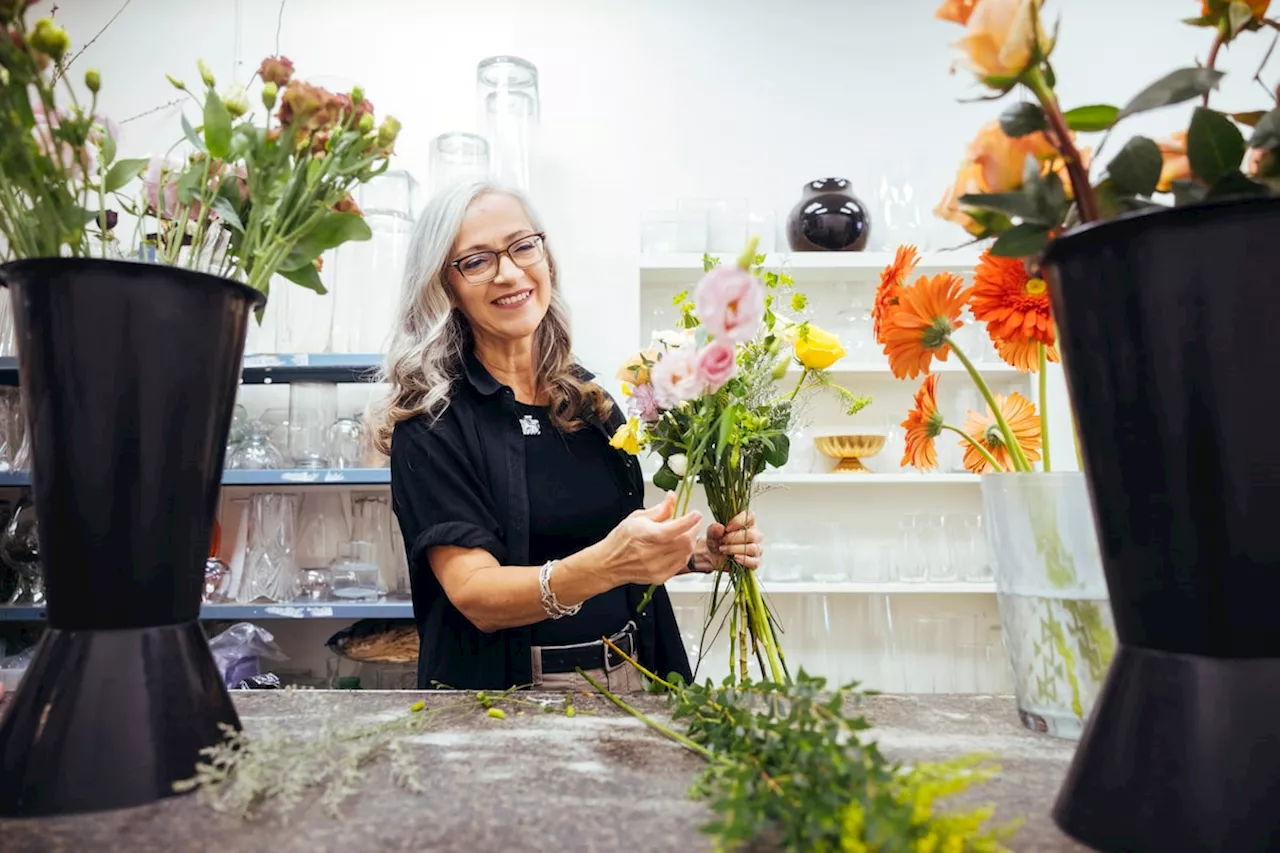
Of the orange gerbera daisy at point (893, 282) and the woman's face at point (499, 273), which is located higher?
the woman's face at point (499, 273)

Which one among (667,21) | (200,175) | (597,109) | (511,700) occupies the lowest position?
(511,700)

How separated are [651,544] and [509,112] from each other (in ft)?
7.68

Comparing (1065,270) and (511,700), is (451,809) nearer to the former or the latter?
(511,700)

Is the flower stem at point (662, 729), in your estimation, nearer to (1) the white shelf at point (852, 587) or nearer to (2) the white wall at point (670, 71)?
(1) the white shelf at point (852, 587)

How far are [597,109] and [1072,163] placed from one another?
293 cm

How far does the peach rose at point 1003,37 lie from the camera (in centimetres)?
45

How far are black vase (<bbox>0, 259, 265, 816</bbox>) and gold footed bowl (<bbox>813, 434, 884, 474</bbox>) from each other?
2445mm

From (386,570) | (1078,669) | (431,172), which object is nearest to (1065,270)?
(1078,669)

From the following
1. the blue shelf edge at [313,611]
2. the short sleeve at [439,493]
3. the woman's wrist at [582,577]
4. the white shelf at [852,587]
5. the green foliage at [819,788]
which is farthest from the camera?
the white shelf at [852,587]

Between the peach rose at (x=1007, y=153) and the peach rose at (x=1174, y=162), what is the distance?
6 cm

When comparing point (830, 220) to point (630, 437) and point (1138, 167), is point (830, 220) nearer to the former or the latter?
point (630, 437)

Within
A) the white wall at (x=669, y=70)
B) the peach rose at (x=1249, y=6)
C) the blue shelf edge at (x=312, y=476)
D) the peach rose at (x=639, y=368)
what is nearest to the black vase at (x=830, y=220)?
the white wall at (x=669, y=70)

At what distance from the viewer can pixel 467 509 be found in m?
1.42

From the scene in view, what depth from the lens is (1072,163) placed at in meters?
0.49
